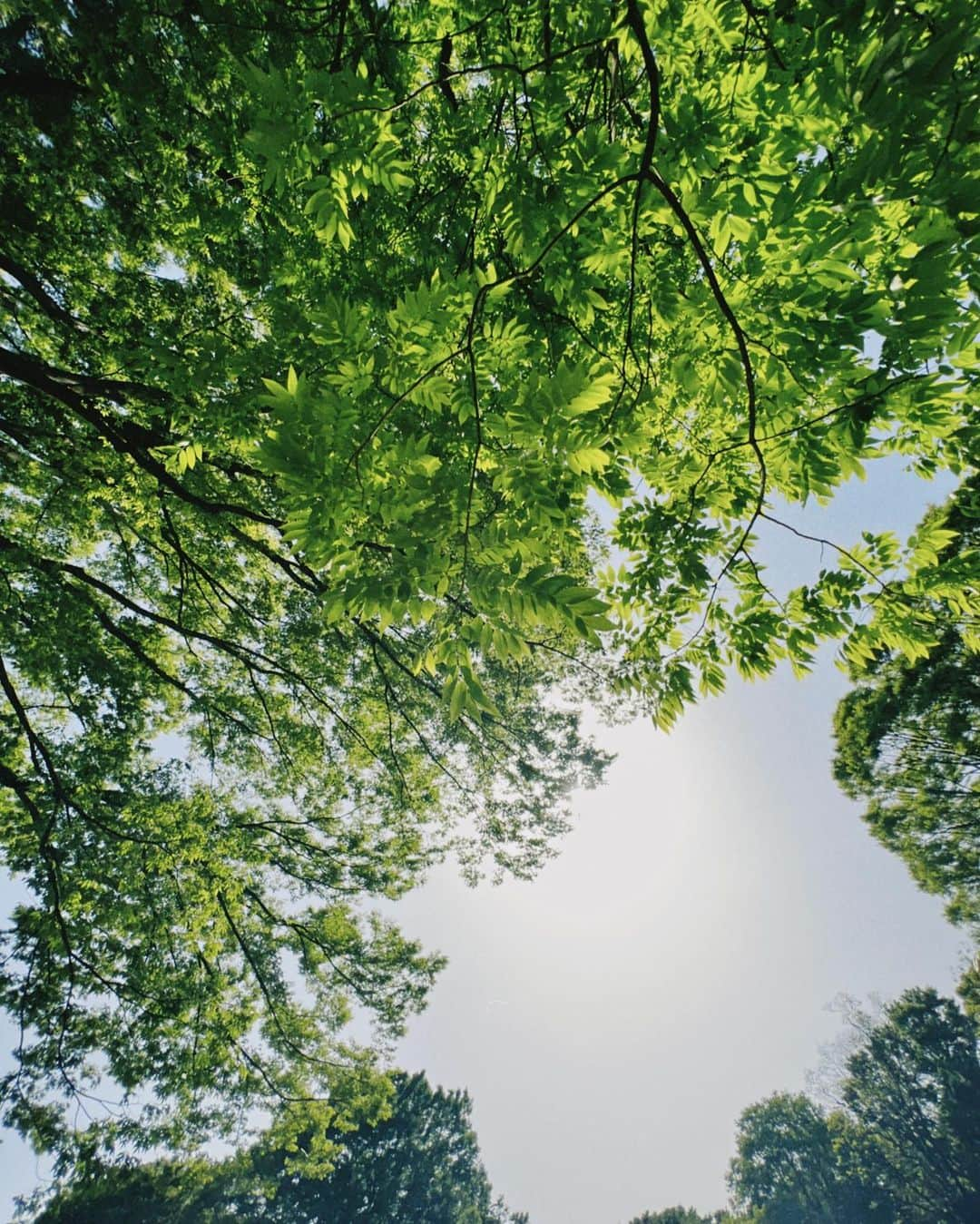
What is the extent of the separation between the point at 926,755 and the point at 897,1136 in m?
38.4

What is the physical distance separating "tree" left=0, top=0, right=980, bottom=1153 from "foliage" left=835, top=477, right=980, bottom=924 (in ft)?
26.8

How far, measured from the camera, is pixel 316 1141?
1156cm

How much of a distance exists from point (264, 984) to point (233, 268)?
12.3m

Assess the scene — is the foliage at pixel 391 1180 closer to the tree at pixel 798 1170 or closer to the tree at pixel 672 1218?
the tree at pixel 672 1218

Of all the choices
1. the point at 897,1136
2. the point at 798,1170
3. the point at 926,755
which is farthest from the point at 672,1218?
the point at 926,755

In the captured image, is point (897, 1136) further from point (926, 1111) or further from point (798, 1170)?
Answer: point (798, 1170)

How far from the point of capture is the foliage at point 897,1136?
29953mm

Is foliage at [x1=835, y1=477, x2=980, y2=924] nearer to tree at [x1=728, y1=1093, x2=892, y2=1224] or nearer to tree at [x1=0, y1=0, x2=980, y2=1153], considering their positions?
tree at [x1=0, y1=0, x2=980, y2=1153]

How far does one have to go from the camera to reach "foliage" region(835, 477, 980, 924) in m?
11.5

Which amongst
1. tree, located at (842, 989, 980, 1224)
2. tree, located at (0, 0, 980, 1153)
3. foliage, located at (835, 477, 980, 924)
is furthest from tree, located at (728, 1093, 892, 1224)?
tree, located at (0, 0, 980, 1153)

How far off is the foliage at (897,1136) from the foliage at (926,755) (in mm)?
25587

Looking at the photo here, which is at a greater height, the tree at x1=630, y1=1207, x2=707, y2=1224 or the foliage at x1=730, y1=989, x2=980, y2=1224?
the foliage at x1=730, y1=989, x2=980, y2=1224

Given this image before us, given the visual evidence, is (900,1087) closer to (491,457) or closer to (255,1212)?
(255,1212)

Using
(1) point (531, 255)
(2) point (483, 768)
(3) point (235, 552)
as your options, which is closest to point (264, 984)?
(2) point (483, 768)
